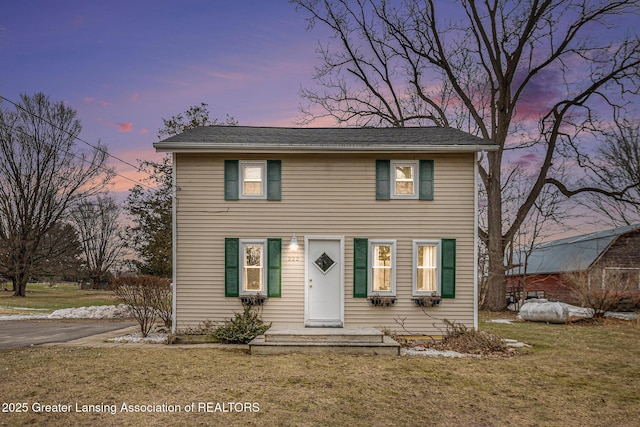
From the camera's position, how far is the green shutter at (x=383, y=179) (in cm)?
1087

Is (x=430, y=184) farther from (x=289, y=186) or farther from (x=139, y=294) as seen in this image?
(x=139, y=294)

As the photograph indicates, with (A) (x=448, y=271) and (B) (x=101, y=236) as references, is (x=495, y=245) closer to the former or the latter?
(A) (x=448, y=271)

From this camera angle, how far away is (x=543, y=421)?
5.38m

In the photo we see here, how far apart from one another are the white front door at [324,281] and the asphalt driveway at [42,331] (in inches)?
242

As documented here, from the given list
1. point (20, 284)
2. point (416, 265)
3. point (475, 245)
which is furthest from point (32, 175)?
point (475, 245)

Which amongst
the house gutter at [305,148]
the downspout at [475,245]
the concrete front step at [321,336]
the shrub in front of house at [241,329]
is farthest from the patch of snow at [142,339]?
the downspout at [475,245]

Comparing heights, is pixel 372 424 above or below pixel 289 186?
below

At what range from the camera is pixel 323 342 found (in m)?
9.17

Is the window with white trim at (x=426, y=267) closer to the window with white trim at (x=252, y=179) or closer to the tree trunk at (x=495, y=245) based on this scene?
the window with white trim at (x=252, y=179)

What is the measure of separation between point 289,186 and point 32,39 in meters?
10.2

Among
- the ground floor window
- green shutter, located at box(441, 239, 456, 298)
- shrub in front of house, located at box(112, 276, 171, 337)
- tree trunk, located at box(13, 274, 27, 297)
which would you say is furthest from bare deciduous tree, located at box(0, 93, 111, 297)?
green shutter, located at box(441, 239, 456, 298)

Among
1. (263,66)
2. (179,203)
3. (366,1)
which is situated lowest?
(179,203)

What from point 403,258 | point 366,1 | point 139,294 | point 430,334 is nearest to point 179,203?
point 139,294

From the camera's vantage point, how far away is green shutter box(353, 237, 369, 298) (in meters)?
10.6
